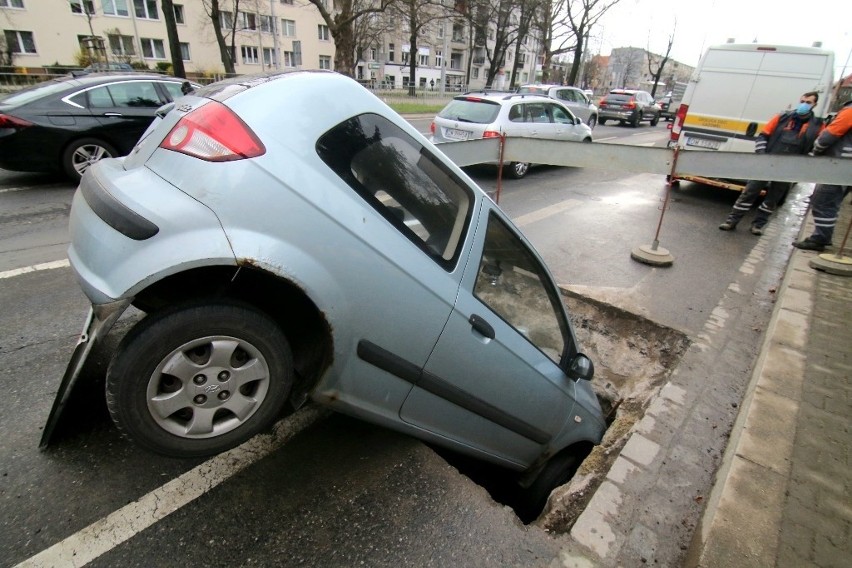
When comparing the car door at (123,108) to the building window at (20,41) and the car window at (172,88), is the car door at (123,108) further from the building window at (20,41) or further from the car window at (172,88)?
the building window at (20,41)

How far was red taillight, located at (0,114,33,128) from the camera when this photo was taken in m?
6.34

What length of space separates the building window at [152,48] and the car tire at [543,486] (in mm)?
47935

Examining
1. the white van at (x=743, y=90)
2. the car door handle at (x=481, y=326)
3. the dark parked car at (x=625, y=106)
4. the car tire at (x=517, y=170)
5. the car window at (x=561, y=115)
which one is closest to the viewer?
the car door handle at (x=481, y=326)

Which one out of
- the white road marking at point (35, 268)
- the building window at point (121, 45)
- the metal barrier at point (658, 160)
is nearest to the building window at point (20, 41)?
the building window at point (121, 45)

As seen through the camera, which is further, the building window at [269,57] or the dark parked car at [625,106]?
the building window at [269,57]

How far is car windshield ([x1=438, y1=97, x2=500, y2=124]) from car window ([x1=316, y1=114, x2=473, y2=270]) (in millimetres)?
7800

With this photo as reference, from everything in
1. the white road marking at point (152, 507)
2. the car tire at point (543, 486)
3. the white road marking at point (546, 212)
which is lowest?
the car tire at point (543, 486)

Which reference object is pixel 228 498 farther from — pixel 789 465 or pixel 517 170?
pixel 517 170

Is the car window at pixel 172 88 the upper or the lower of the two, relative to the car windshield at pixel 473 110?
upper

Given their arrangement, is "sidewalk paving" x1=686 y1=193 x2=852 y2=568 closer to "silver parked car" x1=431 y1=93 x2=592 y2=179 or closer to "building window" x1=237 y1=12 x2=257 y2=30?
"silver parked car" x1=431 y1=93 x2=592 y2=179

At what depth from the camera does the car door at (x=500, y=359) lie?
6.52ft

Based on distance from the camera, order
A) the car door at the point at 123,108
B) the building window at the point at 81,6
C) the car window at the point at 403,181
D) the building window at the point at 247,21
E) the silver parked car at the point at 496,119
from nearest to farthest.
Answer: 1. the car window at the point at 403,181
2. the car door at the point at 123,108
3. the silver parked car at the point at 496,119
4. the building window at the point at 81,6
5. the building window at the point at 247,21

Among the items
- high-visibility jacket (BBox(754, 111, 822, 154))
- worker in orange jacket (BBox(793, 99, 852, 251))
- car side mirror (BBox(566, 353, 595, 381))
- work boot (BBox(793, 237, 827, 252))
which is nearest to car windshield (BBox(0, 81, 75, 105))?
car side mirror (BBox(566, 353, 595, 381))

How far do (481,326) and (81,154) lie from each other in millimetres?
7842
